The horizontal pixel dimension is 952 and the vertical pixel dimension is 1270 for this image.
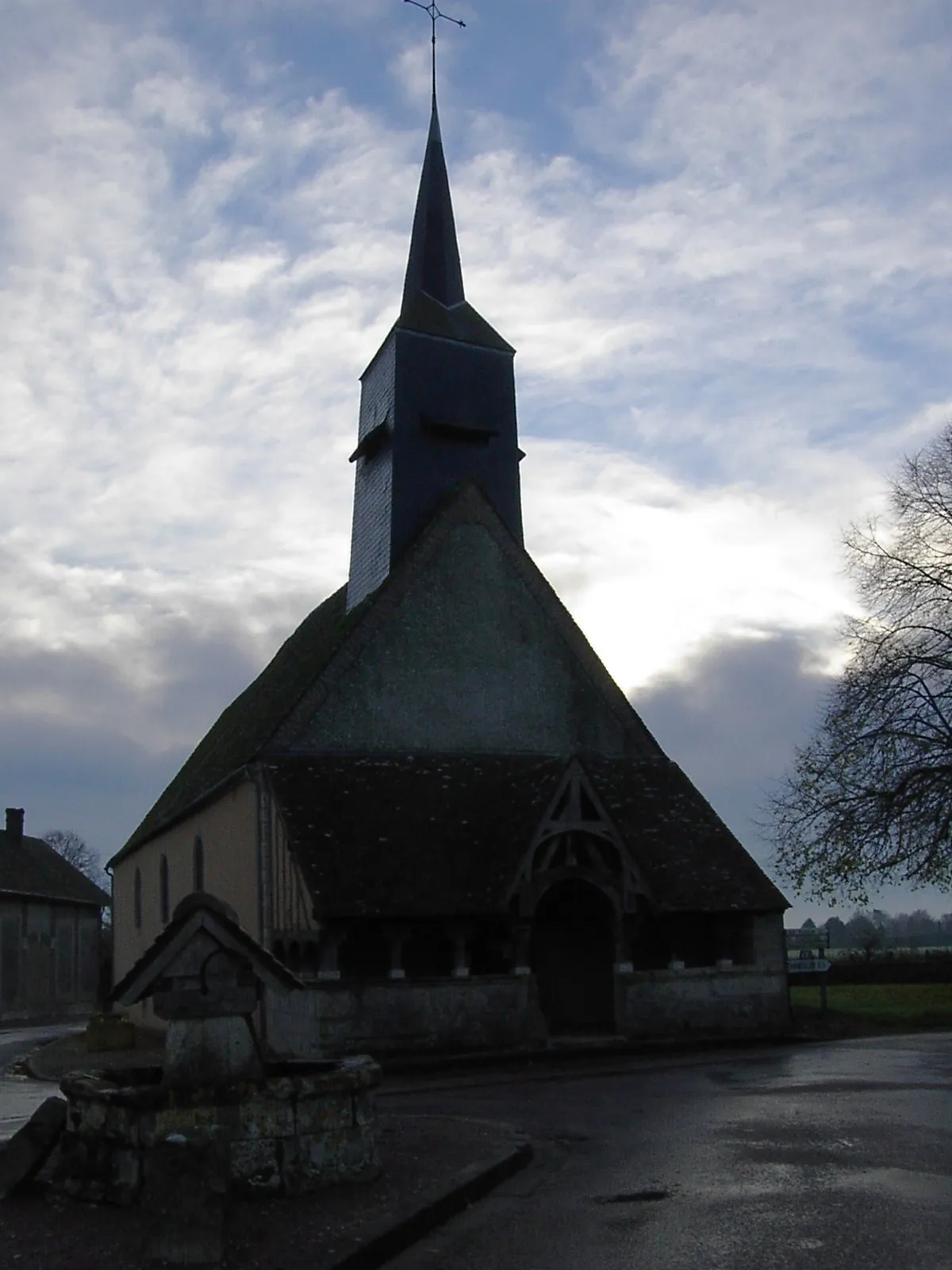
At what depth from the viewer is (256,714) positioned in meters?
25.5

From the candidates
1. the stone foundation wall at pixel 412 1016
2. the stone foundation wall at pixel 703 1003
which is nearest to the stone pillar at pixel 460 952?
the stone foundation wall at pixel 412 1016

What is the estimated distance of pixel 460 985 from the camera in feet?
58.8

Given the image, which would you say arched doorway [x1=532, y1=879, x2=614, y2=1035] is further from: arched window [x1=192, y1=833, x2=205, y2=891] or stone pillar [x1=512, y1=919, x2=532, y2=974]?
arched window [x1=192, y1=833, x2=205, y2=891]

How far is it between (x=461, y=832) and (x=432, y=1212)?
1206 cm

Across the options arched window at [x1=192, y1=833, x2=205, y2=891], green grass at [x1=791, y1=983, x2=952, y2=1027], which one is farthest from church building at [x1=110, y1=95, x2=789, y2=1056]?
green grass at [x1=791, y1=983, x2=952, y2=1027]

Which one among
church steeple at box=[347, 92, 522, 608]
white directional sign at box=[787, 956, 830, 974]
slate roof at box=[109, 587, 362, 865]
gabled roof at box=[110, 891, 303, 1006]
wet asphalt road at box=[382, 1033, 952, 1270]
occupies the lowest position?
wet asphalt road at box=[382, 1033, 952, 1270]

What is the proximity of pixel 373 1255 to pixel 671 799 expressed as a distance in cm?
1521

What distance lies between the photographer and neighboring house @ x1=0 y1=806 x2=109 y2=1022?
44.8m

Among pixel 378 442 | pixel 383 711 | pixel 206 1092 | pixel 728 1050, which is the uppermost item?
pixel 378 442

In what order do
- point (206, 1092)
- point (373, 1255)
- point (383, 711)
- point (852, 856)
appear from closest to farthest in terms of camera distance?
1. point (373, 1255)
2. point (206, 1092)
3. point (383, 711)
4. point (852, 856)

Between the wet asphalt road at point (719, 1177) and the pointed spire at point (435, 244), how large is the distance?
16.8 m

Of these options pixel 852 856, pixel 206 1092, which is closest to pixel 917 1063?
pixel 852 856

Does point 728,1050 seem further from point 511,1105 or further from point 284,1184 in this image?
point 284,1184

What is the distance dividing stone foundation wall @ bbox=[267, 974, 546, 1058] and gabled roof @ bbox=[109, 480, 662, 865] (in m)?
4.06
